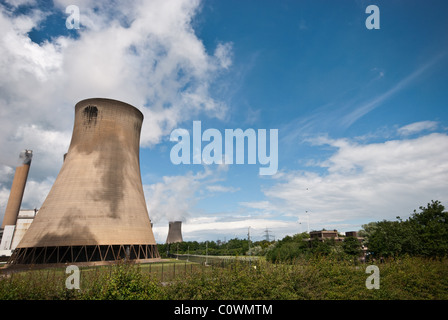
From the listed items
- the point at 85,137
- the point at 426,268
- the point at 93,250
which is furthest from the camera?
the point at 85,137

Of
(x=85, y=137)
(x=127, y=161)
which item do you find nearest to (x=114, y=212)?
(x=127, y=161)

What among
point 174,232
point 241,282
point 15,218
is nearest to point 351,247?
point 241,282

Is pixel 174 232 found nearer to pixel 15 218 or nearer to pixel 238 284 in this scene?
pixel 15 218

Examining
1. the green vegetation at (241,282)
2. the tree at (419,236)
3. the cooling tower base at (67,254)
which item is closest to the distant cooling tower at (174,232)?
the cooling tower base at (67,254)

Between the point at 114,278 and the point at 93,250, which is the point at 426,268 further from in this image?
the point at 93,250

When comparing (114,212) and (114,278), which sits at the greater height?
(114,212)

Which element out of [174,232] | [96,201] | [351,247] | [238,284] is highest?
[96,201]

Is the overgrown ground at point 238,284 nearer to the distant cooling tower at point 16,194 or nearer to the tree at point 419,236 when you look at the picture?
the tree at point 419,236
